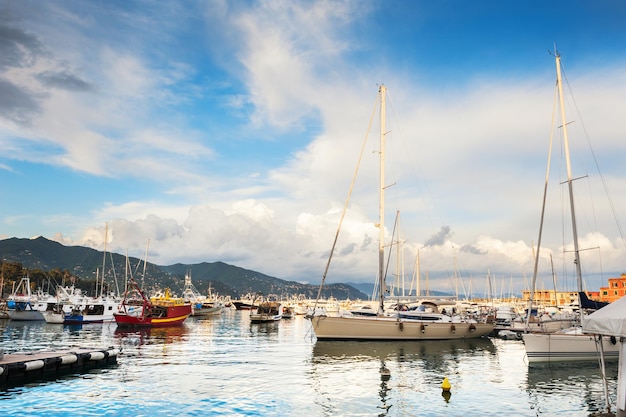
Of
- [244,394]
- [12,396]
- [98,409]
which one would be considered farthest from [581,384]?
[12,396]

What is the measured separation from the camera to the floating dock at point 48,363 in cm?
2581

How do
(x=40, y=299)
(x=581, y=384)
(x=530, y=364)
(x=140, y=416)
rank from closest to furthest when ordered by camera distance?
(x=140, y=416), (x=581, y=384), (x=530, y=364), (x=40, y=299)

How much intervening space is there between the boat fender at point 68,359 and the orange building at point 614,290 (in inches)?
5994

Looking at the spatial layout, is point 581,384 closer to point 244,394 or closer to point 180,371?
point 244,394

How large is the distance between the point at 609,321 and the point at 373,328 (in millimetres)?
35990

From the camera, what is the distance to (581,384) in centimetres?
2655

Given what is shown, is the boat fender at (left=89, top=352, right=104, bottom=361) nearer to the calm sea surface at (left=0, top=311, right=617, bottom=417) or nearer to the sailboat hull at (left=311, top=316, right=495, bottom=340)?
the calm sea surface at (left=0, top=311, right=617, bottom=417)

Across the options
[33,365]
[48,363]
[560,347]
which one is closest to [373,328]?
[560,347]

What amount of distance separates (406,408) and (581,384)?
12.5 meters

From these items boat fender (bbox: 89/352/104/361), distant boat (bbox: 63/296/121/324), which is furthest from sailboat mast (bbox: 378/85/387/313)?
distant boat (bbox: 63/296/121/324)

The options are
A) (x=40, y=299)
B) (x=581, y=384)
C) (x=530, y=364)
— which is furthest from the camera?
(x=40, y=299)

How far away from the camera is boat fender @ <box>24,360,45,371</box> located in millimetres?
26448

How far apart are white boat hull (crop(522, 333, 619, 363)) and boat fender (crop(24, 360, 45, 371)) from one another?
106 feet

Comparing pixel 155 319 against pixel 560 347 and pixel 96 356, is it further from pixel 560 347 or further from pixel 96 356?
pixel 560 347
